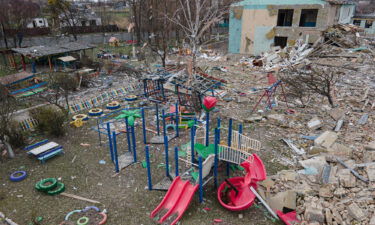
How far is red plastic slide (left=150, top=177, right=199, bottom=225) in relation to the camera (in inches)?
225

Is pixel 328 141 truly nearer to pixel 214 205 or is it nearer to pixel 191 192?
pixel 214 205

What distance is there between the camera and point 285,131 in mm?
9453

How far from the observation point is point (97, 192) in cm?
666

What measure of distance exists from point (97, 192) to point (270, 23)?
2183 centimetres

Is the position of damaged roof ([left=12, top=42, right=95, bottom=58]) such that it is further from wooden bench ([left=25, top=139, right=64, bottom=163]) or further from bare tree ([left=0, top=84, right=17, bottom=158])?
wooden bench ([left=25, top=139, right=64, bottom=163])

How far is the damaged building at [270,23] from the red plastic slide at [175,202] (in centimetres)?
2026

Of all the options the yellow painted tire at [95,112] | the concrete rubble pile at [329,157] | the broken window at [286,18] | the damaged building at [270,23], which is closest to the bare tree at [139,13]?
the damaged building at [270,23]

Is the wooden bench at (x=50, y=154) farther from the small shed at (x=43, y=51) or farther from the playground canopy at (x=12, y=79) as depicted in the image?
the small shed at (x=43, y=51)

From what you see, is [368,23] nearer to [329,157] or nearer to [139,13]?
[139,13]

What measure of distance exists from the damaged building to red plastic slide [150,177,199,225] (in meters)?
20.3

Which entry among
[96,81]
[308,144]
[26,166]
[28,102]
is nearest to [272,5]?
[96,81]

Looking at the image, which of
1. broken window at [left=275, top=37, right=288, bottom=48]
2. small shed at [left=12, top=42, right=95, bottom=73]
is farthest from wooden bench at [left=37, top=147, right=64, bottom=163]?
broken window at [left=275, top=37, right=288, bottom=48]

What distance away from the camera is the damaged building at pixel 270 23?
21.4m

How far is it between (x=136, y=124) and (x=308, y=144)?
6526mm
